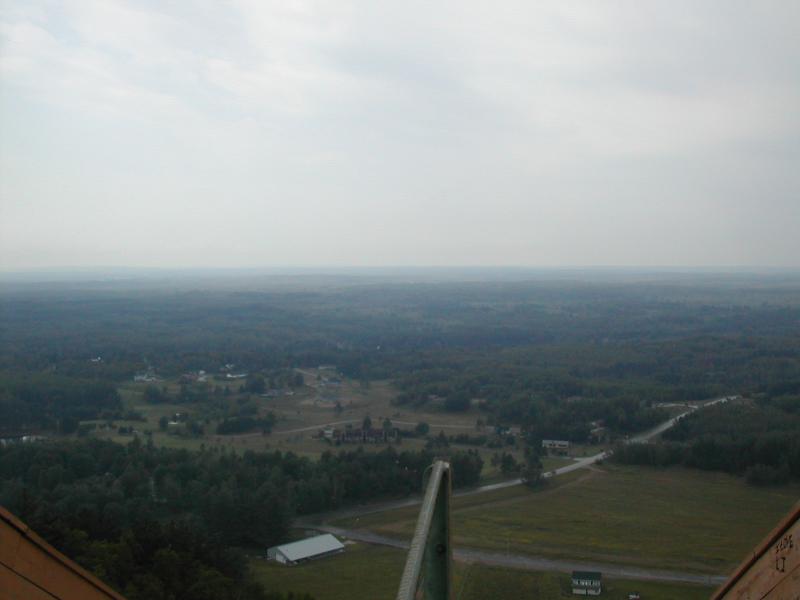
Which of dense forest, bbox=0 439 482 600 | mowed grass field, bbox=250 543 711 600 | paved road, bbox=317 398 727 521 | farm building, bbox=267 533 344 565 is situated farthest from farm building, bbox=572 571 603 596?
paved road, bbox=317 398 727 521

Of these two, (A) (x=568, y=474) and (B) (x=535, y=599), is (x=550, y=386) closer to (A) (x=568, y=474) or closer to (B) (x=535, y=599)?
(A) (x=568, y=474)

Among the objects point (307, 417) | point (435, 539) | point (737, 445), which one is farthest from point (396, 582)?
point (307, 417)

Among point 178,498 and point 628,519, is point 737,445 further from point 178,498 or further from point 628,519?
point 178,498

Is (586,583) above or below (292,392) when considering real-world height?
above

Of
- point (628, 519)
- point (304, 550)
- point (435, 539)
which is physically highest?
point (435, 539)

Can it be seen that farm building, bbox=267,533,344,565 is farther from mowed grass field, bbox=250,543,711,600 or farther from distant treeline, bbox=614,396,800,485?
distant treeline, bbox=614,396,800,485

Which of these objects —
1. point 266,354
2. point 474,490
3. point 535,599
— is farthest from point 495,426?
point 266,354
